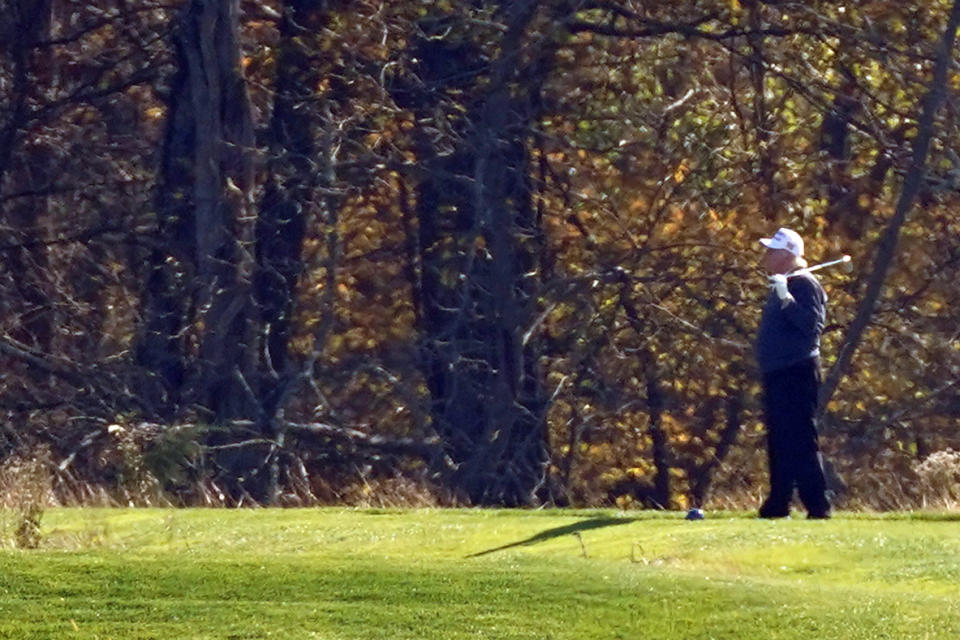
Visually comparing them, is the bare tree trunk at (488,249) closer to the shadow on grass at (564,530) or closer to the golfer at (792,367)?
the shadow on grass at (564,530)

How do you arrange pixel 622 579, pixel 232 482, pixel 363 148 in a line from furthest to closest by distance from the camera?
1. pixel 363 148
2. pixel 232 482
3. pixel 622 579

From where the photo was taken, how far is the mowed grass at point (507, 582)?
965 cm

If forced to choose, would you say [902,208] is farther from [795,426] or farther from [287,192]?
[795,426]

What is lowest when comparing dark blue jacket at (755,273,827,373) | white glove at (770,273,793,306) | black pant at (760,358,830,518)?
black pant at (760,358,830,518)

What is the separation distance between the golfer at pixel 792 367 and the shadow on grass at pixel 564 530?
1097 millimetres

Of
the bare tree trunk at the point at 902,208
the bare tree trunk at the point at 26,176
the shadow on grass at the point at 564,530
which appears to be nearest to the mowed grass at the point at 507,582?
the shadow on grass at the point at 564,530

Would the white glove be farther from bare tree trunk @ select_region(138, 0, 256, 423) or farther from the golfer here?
A: bare tree trunk @ select_region(138, 0, 256, 423)

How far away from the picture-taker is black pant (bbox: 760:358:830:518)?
13016 millimetres

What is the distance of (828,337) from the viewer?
22562 mm

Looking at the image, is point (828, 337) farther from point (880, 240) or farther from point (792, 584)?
point (792, 584)

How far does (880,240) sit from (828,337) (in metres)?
1.20

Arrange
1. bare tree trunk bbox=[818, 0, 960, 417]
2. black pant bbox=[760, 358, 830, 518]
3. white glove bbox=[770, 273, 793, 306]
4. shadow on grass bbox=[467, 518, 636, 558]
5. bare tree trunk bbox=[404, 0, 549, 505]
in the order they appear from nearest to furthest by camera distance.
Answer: white glove bbox=[770, 273, 793, 306], shadow on grass bbox=[467, 518, 636, 558], black pant bbox=[760, 358, 830, 518], bare tree trunk bbox=[818, 0, 960, 417], bare tree trunk bbox=[404, 0, 549, 505]

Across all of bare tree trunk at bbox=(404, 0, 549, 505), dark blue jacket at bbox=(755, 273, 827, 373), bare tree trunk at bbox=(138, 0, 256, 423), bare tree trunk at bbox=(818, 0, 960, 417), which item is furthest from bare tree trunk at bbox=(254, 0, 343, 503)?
dark blue jacket at bbox=(755, 273, 827, 373)

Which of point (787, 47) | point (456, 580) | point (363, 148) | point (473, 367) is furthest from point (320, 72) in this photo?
point (456, 580)
